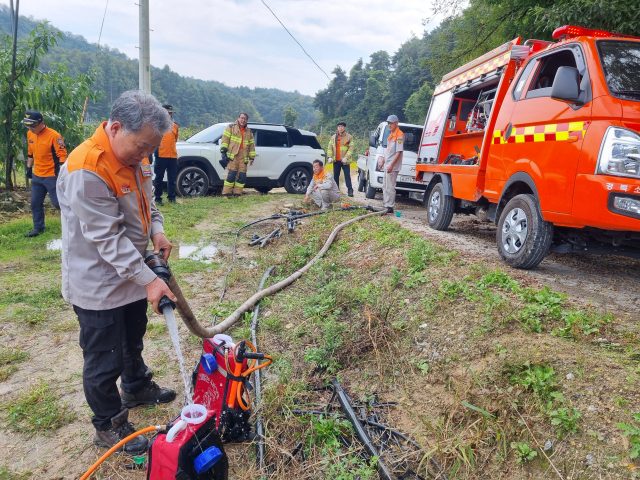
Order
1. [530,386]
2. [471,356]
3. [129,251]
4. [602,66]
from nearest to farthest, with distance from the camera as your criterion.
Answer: [129,251] → [530,386] → [471,356] → [602,66]

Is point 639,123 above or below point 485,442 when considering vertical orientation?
above

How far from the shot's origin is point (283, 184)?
11438 mm

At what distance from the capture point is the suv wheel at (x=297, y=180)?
1141cm

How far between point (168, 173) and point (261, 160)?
2.59 meters

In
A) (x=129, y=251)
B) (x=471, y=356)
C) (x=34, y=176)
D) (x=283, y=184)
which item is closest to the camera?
(x=129, y=251)

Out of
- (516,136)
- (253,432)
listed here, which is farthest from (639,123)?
(253,432)

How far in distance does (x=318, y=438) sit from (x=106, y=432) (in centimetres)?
118

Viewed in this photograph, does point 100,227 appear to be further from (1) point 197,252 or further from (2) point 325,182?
(2) point 325,182

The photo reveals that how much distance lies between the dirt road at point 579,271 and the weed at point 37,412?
3681 millimetres

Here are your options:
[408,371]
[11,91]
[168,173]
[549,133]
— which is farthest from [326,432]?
[11,91]

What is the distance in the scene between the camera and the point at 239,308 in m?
3.75

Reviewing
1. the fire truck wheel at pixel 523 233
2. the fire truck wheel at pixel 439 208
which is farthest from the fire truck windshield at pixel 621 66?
the fire truck wheel at pixel 439 208

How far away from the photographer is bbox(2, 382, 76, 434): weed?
245 cm

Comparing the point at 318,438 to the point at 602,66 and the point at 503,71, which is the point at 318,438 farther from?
the point at 503,71
